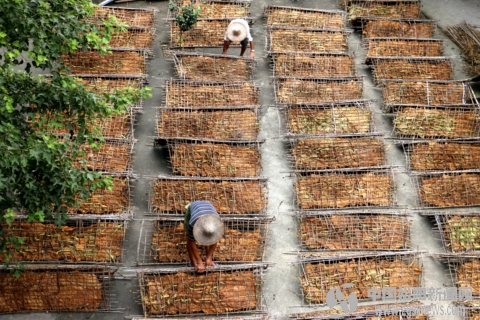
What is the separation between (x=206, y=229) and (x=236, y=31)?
197 inches

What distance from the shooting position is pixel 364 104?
9.20 metres

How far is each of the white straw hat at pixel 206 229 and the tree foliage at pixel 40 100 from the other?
49.6 inches

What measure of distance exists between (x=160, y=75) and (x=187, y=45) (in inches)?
38.7

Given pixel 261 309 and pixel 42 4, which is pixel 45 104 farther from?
pixel 261 309

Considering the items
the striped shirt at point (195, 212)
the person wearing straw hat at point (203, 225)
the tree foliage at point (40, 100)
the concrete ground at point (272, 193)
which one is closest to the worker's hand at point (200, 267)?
the person wearing straw hat at point (203, 225)

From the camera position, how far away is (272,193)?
8039 millimetres

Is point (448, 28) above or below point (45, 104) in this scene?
above

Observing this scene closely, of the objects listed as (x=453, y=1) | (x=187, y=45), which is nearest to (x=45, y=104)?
(x=187, y=45)

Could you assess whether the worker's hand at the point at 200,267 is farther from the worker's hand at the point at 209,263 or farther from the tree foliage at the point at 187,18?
the tree foliage at the point at 187,18

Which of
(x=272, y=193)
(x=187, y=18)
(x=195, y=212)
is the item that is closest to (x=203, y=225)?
(x=195, y=212)

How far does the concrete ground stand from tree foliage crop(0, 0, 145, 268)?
6.09ft

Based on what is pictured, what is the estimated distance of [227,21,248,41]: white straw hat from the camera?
31.5ft

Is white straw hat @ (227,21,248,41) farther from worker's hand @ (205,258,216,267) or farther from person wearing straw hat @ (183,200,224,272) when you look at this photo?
worker's hand @ (205,258,216,267)

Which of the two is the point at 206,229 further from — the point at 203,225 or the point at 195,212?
the point at 195,212
